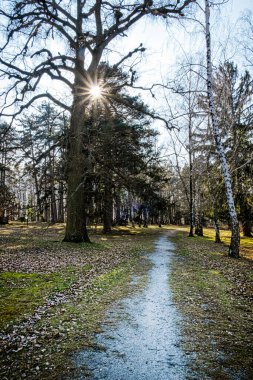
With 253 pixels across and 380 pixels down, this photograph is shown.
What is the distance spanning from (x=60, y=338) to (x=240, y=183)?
2229 cm

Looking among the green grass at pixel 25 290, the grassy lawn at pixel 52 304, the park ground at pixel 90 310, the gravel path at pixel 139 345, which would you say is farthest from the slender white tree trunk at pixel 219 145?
the gravel path at pixel 139 345

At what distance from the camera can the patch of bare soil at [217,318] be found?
3949 millimetres

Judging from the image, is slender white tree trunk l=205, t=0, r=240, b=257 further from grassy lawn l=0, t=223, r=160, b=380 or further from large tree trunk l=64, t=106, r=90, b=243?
large tree trunk l=64, t=106, r=90, b=243

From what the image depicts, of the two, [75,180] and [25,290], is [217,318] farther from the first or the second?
[75,180]

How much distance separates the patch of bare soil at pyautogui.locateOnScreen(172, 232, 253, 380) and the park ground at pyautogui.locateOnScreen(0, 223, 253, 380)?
13 millimetres

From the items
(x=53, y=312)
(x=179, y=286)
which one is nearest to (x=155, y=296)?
(x=179, y=286)

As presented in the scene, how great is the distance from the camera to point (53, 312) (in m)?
5.79

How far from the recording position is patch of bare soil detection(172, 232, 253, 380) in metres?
3.95

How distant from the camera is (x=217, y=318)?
569 cm

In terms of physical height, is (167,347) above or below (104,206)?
below

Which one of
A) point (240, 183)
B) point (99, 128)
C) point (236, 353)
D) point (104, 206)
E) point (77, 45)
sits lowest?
point (236, 353)

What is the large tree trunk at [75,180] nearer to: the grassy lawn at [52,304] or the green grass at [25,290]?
the grassy lawn at [52,304]

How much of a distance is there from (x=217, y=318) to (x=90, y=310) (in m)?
2.47

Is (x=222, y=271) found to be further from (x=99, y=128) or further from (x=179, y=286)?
(x=99, y=128)
